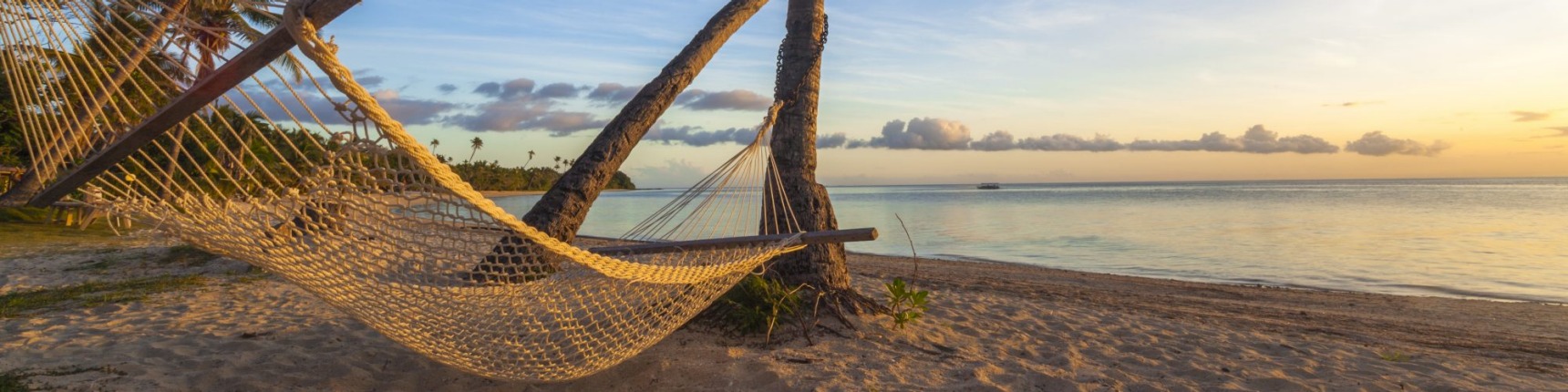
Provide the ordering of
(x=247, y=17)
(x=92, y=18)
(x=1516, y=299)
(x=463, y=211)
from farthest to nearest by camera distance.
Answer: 1. (x=247, y=17)
2. (x=1516, y=299)
3. (x=92, y=18)
4. (x=463, y=211)

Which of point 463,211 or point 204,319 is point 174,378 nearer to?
point 204,319

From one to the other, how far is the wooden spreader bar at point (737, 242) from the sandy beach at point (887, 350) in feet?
1.21

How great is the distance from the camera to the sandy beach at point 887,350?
251 cm

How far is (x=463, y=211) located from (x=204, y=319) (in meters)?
2.40

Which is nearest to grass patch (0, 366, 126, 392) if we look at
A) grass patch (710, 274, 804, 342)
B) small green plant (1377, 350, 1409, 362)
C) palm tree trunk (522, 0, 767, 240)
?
palm tree trunk (522, 0, 767, 240)

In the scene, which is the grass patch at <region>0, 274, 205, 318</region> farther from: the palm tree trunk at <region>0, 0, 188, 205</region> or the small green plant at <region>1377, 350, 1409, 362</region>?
the small green plant at <region>1377, 350, 1409, 362</region>

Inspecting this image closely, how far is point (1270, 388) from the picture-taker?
2740mm

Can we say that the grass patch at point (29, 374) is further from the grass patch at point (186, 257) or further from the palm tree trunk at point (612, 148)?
the grass patch at point (186, 257)

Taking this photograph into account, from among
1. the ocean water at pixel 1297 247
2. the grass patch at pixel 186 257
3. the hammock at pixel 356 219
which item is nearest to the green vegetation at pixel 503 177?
the ocean water at pixel 1297 247

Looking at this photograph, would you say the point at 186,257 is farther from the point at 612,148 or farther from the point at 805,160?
the point at 805,160

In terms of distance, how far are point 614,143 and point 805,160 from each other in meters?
0.83

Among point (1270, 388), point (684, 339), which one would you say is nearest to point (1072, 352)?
point (1270, 388)

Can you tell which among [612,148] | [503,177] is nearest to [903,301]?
[612,148]

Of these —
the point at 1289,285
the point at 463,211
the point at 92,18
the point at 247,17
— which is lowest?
the point at 1289,285
